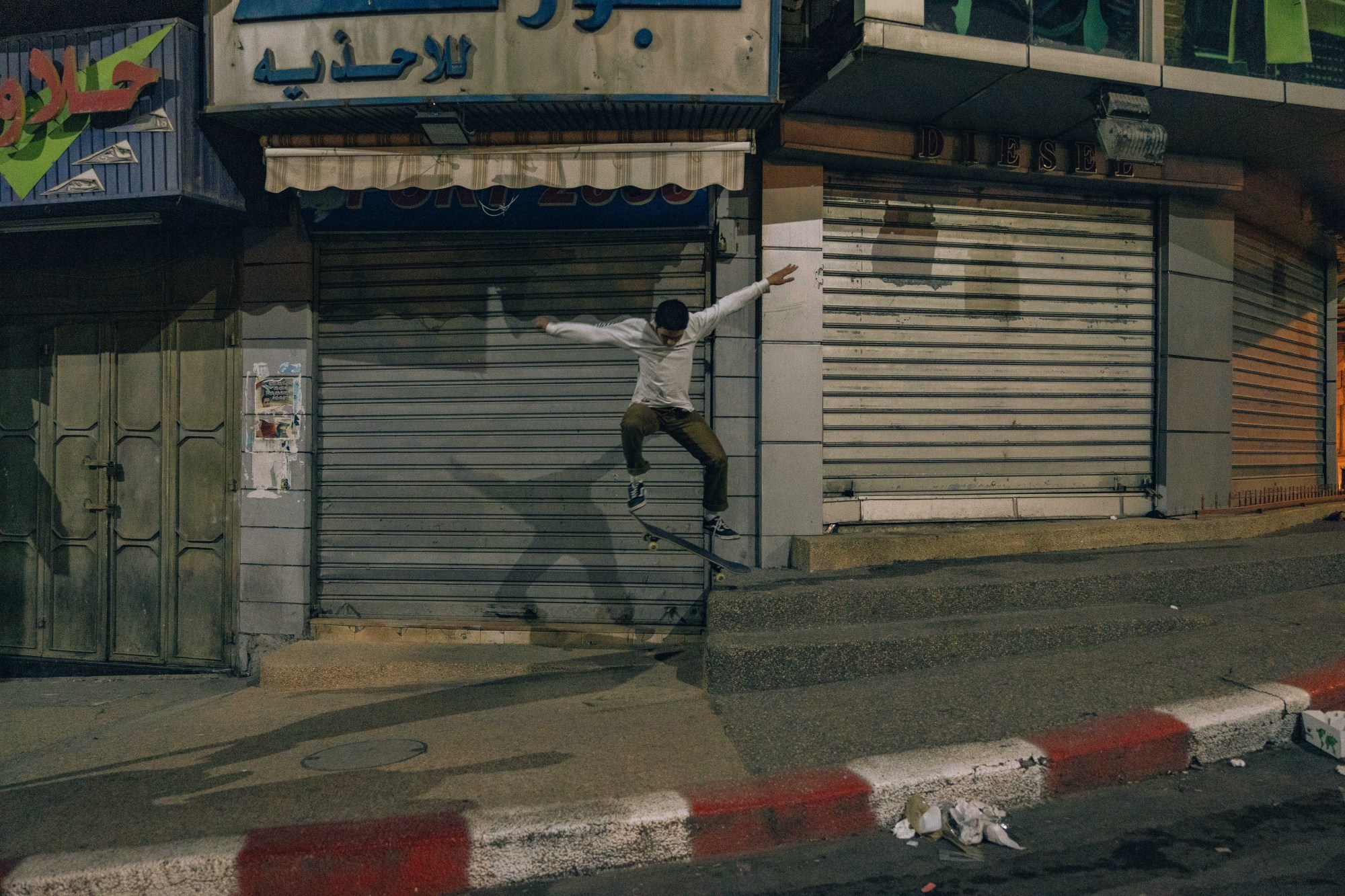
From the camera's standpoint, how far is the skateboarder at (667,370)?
5746 mm

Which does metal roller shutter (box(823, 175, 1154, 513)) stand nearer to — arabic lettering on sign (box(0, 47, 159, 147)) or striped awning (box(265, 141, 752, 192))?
striped awning (box(265, 141, 752, 192))

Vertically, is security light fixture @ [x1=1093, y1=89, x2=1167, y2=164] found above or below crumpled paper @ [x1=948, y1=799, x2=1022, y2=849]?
above

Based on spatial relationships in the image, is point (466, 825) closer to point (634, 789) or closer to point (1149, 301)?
point (634, 789)

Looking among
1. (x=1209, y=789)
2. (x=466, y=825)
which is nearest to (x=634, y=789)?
(x=466, y=825)

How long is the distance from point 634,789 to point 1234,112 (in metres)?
6.87

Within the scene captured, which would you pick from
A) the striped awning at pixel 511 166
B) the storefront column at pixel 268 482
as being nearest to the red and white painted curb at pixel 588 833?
the storefront column at pixel 268 482

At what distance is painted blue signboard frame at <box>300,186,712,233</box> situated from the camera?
677 cm

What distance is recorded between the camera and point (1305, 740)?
4328 mm

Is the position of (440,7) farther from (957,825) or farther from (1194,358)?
(1194,358)

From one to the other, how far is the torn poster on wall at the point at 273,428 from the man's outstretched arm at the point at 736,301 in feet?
11.4

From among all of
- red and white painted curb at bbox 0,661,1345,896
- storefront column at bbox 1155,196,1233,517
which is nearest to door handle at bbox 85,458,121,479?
red and white painted curb at bbox 0,661,1345,896

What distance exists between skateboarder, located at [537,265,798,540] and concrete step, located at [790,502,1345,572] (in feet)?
3.31

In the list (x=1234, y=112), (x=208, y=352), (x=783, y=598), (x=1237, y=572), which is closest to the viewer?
(x=783, y=598)

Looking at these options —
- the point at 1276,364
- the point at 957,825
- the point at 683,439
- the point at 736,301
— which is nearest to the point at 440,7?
the point at 736,301
